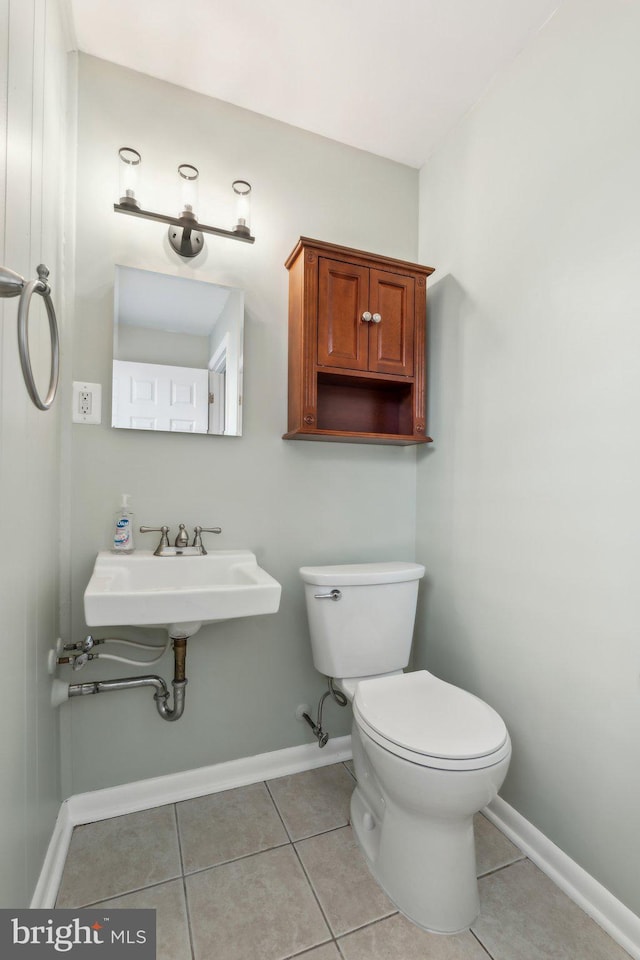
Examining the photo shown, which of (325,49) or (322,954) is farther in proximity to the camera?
(325,49)

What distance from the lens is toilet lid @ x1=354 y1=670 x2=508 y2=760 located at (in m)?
1.14

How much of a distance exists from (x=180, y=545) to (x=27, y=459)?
632 millimetres

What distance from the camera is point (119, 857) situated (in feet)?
4.45

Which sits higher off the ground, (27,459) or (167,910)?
(27,459)

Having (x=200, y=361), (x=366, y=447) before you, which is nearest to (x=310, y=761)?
(x=366, y=447)

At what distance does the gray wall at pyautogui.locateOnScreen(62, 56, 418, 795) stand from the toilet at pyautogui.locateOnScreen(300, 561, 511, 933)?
0.26 m

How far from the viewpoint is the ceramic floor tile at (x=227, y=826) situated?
1.38m

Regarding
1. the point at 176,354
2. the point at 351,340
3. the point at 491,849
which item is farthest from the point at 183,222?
the point at 491,849

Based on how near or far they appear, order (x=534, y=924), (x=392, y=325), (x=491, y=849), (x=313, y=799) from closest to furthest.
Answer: (x=534, y=924) → (x=491, y=849) → (x=313, y=799) → (x=392, y=325)

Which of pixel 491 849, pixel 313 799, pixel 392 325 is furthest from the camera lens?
pixel 392 325

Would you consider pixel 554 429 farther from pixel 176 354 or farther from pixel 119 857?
pixel 119 857

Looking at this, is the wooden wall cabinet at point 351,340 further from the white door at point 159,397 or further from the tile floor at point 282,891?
the tile floor at point 282,891

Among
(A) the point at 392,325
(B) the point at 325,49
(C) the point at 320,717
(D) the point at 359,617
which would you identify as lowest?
(C) the point at 320,717

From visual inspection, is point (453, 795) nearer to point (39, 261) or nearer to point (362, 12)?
point (39, 261)
